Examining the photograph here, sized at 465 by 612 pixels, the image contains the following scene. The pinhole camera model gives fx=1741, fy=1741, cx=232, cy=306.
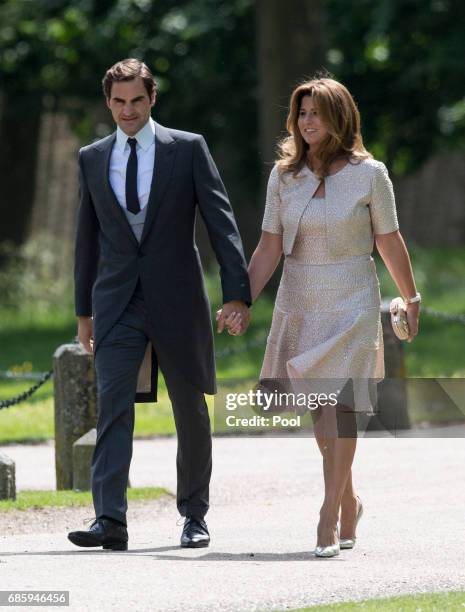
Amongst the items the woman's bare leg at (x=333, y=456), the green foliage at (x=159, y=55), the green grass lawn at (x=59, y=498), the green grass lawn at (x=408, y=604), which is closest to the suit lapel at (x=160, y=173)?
the woman's bare leg at (x=333, y=456)

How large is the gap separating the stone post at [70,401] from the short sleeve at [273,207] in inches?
98.8

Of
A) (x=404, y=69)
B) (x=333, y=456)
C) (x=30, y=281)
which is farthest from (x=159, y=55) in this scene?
(x=333, y=456)

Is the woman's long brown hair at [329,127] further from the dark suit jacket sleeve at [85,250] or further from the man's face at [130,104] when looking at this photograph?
the dark suit jacket sleeve at [85,250]

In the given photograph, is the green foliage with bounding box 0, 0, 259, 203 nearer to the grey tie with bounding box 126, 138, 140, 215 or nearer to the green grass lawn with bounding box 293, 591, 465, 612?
the grey tie with bounding box 126, 138, 140, 215

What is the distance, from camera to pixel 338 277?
6.94m

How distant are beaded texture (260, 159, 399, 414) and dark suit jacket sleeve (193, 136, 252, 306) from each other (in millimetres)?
209

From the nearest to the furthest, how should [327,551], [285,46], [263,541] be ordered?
1. [327,551]
2. [263,541]
3. [285,46]

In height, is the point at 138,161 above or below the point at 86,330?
above

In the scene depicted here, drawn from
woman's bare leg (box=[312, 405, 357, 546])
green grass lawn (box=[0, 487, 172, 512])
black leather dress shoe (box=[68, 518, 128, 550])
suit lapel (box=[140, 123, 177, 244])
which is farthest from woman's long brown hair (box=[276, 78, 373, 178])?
green grass lawn (box=[0, 487, 172, 512])

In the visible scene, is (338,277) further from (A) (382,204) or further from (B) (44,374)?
(B) (44,374)

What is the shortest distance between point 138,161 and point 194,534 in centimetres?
155

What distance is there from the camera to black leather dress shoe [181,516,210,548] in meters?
7.14

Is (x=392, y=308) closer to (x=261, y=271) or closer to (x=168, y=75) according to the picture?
(x=261, y=271)

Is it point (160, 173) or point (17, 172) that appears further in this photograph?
point (17, 172)
